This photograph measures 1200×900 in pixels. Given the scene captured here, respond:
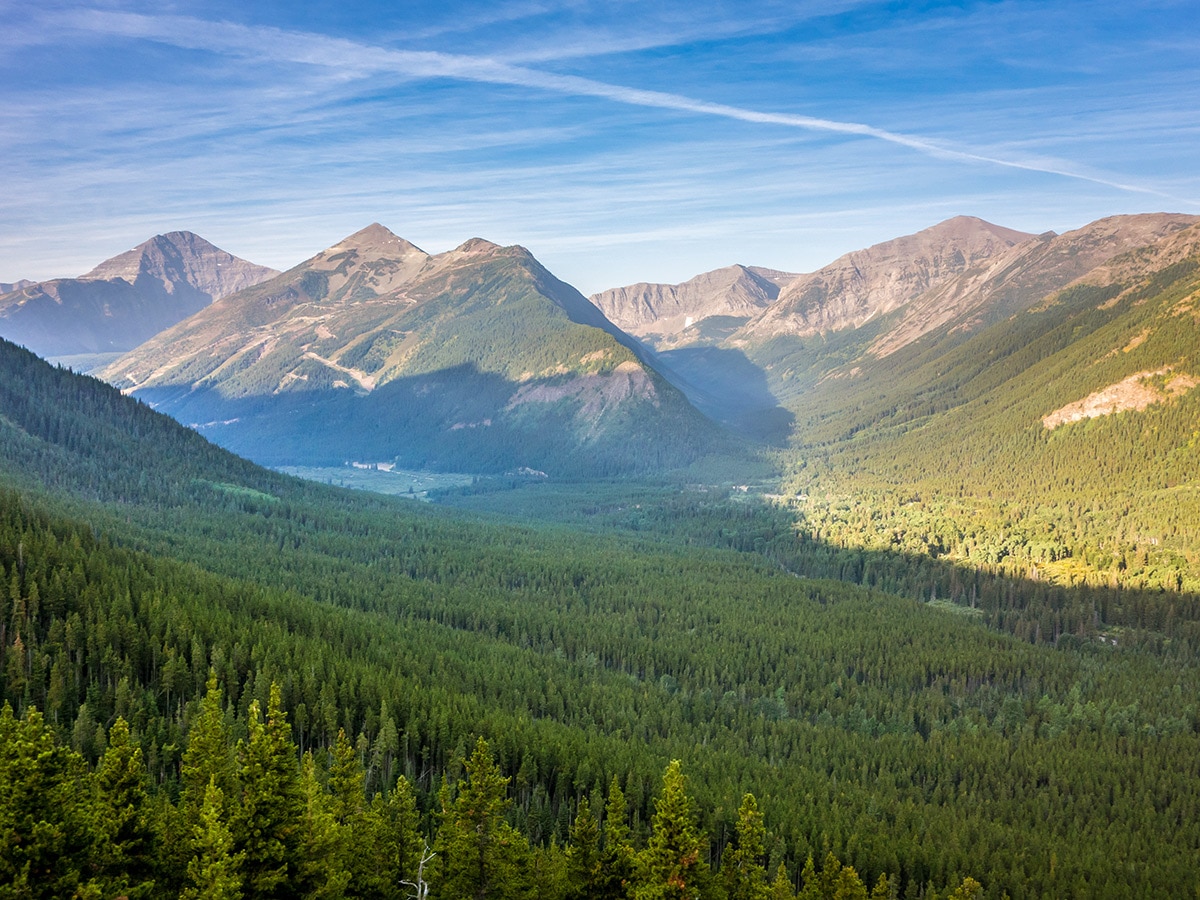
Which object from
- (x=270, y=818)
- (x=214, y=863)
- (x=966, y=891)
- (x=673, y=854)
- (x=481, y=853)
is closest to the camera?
(x=214, y=863)

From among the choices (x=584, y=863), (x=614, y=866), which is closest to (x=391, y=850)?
(x=584, y=863)

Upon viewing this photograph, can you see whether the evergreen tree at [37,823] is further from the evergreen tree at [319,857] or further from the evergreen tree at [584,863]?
the evergreen tree at [584,863]

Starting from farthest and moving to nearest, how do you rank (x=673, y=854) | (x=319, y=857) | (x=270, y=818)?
(x=319, y=857), (x=673, y=854), (x=270, y=818)

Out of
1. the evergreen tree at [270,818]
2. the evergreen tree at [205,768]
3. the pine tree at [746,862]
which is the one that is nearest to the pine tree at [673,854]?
the pine tree at [746,862]

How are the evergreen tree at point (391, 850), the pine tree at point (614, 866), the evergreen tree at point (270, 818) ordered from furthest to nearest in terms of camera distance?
the evergreen tree at point (391, 850) → the pine tree at point (614, 866) → the evergreen tree at point (270, 818)

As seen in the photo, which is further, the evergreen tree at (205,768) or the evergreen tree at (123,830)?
the evergreen tree at (205,768)

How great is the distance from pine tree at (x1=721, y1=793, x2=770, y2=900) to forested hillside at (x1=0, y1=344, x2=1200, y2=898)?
0.32 m

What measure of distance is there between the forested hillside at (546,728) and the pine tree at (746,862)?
1.06 ft

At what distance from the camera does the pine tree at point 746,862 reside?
162 ft

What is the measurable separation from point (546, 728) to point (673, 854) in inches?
2035

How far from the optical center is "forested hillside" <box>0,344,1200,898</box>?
4853 centimetres

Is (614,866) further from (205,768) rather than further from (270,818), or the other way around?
(205,768)

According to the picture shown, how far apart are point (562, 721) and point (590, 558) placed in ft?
301

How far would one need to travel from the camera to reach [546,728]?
96562 mm
